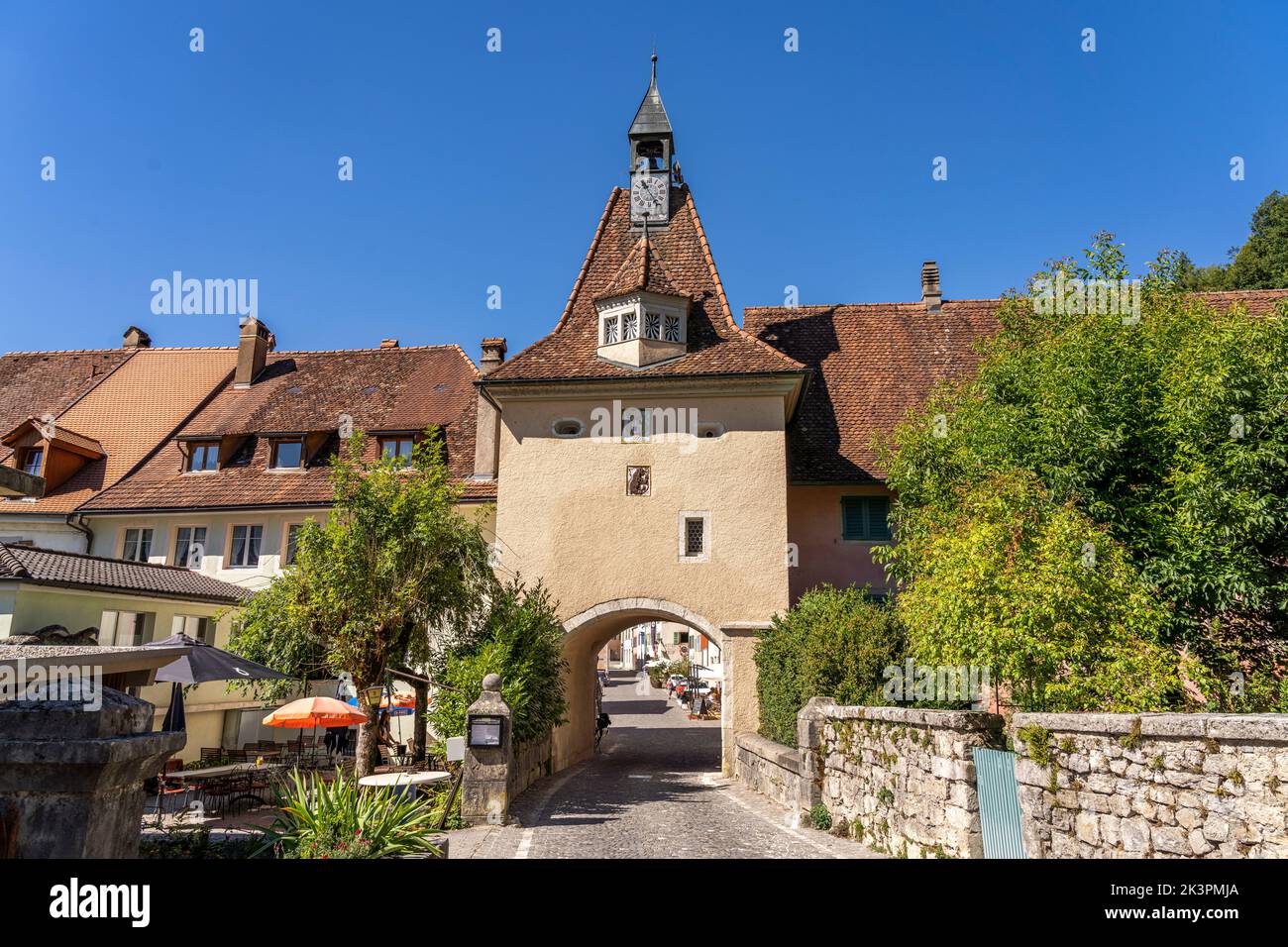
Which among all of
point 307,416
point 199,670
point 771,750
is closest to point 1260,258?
point 771,750

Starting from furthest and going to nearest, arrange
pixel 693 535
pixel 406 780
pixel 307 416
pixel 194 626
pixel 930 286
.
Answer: pixel 930 286
pixel 307 416
pixel 194 626
pixel 693 535
pixel 406 780

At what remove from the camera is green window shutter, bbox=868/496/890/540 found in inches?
833

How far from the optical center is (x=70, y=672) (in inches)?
525

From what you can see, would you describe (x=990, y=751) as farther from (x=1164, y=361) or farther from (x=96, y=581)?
(x=96, y=581)


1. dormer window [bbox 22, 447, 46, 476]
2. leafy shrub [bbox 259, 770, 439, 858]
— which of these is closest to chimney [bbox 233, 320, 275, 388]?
dormer window [bbox 22, 447, 46, 476]

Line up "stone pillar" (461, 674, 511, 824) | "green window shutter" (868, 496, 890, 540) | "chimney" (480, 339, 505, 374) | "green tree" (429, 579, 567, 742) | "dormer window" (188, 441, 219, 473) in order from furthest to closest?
"chimney" (480, 339, 505, 374)
"dormer window" (188, 441, 219, 473)
"green window shutter" (868, 496, 890, 540)
"green tree" (429, 579, 567, 742)
"stone pillar" (461, 674, 511, 824)

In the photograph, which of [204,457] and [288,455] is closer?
[288,455]

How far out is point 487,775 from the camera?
44.1 ft

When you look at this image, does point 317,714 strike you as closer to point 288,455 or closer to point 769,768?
point 769,768

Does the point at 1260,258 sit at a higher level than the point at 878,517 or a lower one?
higher

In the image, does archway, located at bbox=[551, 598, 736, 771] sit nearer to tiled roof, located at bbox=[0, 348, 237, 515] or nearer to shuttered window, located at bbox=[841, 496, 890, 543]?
shuttered window, located at bbox=[841, 496, 890, 543]

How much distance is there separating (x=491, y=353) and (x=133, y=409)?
12146 millimetres

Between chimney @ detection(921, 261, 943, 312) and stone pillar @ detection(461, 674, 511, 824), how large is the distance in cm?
1899

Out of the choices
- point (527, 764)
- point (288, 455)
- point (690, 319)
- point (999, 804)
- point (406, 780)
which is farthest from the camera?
point (288, 455)
